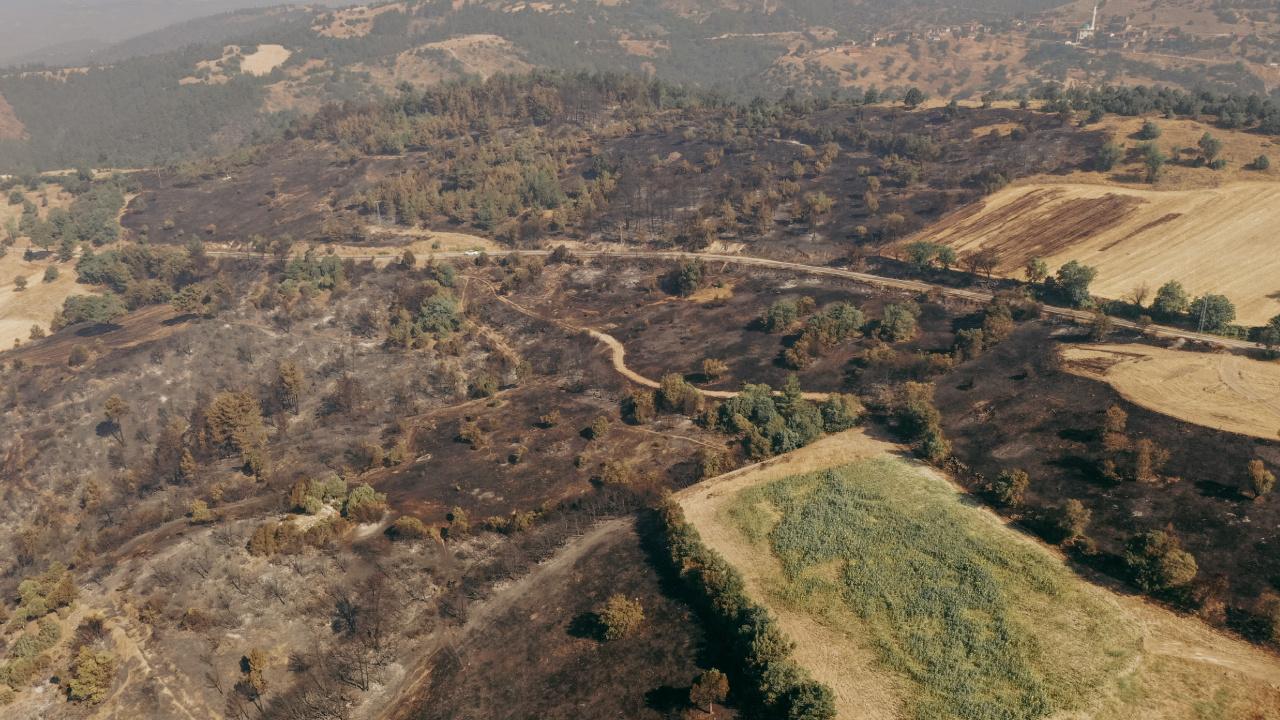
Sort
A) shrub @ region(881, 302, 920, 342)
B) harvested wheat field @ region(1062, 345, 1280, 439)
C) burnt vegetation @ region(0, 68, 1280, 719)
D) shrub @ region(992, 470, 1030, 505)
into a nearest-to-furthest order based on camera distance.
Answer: burnt vegetation @ region(0, 68, 1280, 719) → shrub @ region(992, 470, 1030, 505) → harvested wheat field @ region(1062, 345, 1280, 439) → shrub @ region(881, 302, 920, 342)

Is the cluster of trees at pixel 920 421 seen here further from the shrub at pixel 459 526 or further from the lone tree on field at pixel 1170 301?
the shrub at pixel 459 526

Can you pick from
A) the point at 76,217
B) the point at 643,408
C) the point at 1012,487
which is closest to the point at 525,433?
the point at 643,408

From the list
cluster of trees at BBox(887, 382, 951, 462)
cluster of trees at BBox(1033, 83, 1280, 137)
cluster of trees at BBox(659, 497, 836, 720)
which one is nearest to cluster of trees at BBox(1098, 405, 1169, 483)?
cluster of trees at BBox(887, 382, 951, 462)

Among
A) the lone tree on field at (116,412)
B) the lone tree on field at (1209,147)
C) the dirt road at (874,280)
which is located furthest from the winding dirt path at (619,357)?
the lone tree on field at (1209,147)

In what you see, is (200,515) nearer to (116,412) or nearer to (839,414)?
(116,412)

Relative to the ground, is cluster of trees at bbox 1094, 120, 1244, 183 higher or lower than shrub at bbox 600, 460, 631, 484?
higher

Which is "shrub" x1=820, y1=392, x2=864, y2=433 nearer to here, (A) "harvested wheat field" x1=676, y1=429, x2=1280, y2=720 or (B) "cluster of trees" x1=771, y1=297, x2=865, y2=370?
(A) "harvested wheat field" x1=676, y1=429, x2=1280, y2=720
